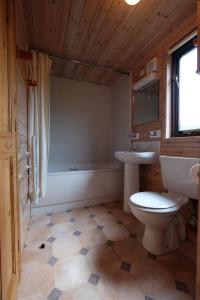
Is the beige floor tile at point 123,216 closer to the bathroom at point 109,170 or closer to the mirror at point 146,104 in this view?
the bathroom at point 109,170

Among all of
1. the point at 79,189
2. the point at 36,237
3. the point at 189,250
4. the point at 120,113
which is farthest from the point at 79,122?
the point at 189,250

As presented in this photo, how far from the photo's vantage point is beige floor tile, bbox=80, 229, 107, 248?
1.47 m

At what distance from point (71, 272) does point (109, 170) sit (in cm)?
150

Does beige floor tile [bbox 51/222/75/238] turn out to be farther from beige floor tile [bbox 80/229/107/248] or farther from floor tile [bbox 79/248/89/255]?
floor tile [bbox 79/248/89/255]

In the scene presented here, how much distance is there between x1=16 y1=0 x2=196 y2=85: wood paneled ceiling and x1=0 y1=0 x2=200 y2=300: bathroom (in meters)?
0.01

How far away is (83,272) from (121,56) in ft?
8.12

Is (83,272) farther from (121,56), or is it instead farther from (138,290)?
(121,56)

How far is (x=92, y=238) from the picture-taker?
1.56 meters

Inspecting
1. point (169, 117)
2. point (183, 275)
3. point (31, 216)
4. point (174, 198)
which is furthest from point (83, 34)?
point (183, 275)

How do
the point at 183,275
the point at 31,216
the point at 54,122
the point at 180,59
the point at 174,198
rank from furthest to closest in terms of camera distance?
the point at 54,122 → the point at 31,216 → the point at 180,59 → the point at 174,198 → the point at 183,275

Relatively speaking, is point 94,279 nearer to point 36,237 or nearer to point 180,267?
point 180,267

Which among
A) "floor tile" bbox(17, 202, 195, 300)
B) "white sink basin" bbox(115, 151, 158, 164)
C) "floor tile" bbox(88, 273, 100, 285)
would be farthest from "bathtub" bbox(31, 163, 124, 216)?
"floor tile" bbox(88, 273, 100, 285)

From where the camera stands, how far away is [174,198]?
144 centimetres

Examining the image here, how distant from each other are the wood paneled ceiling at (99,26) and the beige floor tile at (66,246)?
2.19 metres
